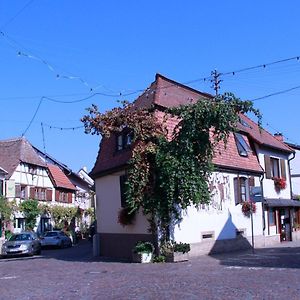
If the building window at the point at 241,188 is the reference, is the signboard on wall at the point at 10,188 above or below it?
above

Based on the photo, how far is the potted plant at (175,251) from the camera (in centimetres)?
2003

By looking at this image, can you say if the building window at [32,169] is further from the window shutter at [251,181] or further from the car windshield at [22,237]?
the window shutter at [251,181]

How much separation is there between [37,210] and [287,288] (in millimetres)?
35547

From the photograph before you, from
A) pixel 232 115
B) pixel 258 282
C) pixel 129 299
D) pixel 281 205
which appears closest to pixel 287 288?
pixel 258 282

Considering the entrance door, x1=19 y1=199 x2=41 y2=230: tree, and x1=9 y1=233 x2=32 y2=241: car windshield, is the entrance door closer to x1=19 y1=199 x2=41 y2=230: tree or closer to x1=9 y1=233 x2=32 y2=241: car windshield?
x1=9 y1=233 x2=32 y2=241: car windshield

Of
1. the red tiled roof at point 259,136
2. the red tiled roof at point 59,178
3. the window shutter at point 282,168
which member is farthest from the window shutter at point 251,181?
the red tiled roof at point 59,178

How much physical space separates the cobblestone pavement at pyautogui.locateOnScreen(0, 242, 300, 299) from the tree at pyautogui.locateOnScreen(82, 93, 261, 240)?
2.35 metres

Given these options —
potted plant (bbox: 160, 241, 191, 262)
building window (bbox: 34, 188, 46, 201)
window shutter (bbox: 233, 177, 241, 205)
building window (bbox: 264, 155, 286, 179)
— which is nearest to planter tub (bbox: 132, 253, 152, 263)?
potted plant (bbox: 160, 241, 191, 262)

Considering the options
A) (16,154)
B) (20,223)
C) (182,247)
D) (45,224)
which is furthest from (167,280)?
(45,224)

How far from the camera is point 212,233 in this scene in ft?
76.3

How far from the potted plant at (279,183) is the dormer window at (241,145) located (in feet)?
11.5

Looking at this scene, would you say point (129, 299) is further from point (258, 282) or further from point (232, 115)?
point (232, 115)

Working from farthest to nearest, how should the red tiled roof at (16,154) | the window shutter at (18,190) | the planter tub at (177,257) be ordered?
1. the red tiled roof at (16,154)
2. the window shutter at (18,190)
3. the planter tub at (177,257)

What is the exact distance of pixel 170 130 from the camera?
22344 millimetres
